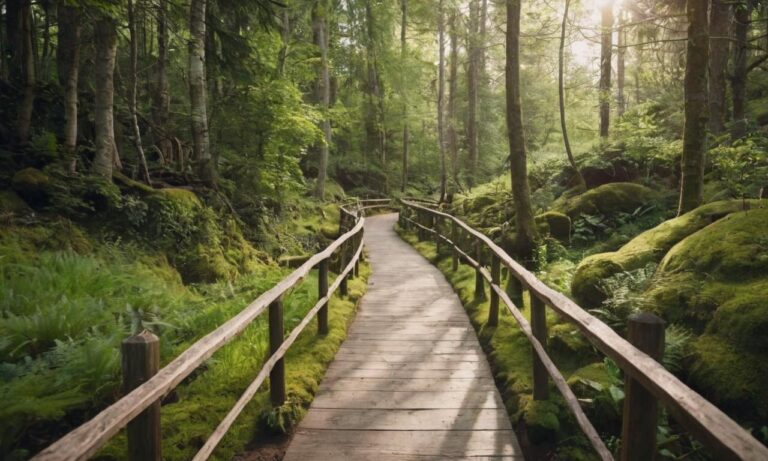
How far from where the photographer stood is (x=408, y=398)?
4.32 m

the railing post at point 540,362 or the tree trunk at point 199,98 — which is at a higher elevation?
the tree trunk at point 199,98

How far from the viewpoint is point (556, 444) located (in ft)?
11.3

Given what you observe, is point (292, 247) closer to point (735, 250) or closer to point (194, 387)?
point (194, 387)

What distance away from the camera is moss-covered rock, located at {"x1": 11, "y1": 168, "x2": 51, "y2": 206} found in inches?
266

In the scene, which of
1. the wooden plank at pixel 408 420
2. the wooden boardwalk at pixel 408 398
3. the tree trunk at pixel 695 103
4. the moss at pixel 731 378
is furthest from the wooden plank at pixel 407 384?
the tree trunk at pixel 695 103

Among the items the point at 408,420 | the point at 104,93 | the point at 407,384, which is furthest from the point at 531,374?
the point at 104,93

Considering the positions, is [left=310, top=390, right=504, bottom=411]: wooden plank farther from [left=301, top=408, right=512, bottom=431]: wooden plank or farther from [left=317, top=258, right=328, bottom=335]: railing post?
[left=317, top=258, right=328, bottom=335]: railing post

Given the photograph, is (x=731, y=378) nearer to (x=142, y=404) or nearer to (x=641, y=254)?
(x=641, y=254)

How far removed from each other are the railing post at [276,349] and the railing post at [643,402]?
261 centimetres

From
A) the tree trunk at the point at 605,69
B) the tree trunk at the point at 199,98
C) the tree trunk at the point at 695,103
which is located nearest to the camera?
the tree trunk at the point at 695,103

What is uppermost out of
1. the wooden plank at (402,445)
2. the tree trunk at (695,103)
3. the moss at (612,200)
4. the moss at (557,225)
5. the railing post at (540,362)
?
the tree trunk at (695,103)

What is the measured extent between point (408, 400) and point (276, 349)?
4.41ft

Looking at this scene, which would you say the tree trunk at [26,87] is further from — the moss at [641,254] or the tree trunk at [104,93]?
the moss at [641,254]

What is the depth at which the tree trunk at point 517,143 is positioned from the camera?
935cm
